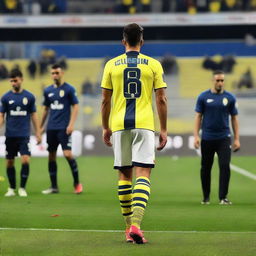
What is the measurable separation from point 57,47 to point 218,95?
26.9 m

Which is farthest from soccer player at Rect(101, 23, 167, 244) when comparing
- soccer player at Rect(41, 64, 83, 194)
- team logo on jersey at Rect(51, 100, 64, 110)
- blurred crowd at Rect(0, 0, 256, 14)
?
blurred crowd at Rect(0, 0, 256, 14)

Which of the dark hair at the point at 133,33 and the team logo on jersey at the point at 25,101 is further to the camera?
the team logo on jersey at the point at 25,101

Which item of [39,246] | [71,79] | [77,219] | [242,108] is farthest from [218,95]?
[71,79]

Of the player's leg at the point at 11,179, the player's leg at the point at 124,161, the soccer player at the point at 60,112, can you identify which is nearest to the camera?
the player's leg at the point at 124,161

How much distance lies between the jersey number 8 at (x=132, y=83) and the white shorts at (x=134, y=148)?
0.34 m

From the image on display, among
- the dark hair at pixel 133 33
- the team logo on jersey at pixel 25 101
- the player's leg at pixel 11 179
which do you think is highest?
the dark hair at pixel 133 33

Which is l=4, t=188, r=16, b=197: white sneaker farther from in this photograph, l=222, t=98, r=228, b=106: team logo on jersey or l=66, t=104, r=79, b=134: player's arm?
l=222, t=98, r=228, b=106: team logo on jersey

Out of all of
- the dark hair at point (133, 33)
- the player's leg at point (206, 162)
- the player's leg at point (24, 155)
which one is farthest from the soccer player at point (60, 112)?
the dark hair at point (133, 33)

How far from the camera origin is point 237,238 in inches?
326

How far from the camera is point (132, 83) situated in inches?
314

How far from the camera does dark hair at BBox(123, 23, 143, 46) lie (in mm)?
7879

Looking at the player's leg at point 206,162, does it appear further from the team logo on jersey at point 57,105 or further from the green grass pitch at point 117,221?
the team logo on jersey at point 57,105

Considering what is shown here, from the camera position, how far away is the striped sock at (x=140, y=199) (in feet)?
A: 25.1

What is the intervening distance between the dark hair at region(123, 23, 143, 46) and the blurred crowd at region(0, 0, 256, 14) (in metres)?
32.6
